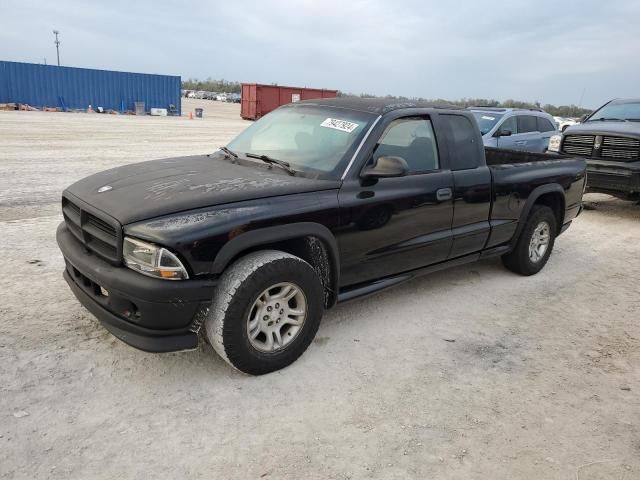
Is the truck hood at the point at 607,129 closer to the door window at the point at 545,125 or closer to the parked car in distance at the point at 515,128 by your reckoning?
the parked car in distance at the point at 515,128

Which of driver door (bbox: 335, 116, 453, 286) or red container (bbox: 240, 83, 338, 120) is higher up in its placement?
red container (bbox: 240, 83, 338, 120)

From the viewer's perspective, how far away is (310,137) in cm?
410

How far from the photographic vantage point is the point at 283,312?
3.35 meters

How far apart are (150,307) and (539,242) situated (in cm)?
432

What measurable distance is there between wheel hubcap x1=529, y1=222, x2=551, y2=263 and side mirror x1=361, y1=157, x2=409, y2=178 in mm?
2482

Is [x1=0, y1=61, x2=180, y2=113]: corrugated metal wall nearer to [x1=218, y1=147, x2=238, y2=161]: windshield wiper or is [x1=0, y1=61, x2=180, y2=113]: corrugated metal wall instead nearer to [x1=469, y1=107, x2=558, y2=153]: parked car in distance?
[x1=469, y1=107, x2=558, y2=153]: parked car in distance

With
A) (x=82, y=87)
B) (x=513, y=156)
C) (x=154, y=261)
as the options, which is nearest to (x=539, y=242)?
(x=513, y=156)

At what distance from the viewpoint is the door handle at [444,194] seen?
13.9 ft

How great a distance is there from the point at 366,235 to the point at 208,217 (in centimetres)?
125

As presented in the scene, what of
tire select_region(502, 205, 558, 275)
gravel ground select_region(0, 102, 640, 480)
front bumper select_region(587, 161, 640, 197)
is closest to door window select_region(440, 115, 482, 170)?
tire select_region(502, 205, 558, 275)

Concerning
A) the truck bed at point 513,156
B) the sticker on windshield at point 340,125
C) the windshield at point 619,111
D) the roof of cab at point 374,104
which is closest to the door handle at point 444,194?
the roof of cab at point 374,104

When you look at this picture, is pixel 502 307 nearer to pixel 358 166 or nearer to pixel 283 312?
pixel 358 166

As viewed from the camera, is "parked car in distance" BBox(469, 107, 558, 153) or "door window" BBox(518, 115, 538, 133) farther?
"door window" BBox(518, 115, 538, 133)

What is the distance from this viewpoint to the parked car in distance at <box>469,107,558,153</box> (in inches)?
418
